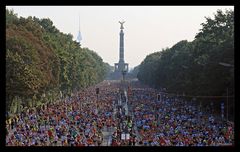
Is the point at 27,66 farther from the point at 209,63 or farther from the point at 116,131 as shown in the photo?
the point at 209,63

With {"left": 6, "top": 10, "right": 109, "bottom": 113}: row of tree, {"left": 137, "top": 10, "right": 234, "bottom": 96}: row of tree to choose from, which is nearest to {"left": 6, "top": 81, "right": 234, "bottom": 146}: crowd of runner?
{"left": 6, "top": 10, "right": 109, "bottom": 113}: row of tree

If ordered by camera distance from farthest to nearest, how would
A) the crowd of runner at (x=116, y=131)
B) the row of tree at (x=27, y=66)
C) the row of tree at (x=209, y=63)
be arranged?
the row of tree at (x=209, y=63) < the row of tree at (x=27, y=66) < the crowd of runner at (x=116, y=131)

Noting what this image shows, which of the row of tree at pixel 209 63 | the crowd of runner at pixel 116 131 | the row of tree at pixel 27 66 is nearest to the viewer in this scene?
the crowd of runner at pixel 116 131

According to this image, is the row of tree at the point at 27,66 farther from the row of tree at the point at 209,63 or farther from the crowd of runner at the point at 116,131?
the row of tree at the point at 209,63

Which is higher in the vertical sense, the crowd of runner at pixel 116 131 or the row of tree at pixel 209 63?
the row of tree at pixel 209 63

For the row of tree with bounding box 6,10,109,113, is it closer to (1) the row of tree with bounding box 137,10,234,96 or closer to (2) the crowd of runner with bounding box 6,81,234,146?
(2) the crowd of runner with bounding box 6,81,234,146

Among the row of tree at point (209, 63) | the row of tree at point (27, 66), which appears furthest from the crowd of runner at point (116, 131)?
the row of tree at point (209, 63)

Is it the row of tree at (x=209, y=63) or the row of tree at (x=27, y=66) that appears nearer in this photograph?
the row of tree at (x=27, y=66)

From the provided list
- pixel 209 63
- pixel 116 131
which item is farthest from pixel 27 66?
pixel 209 63
